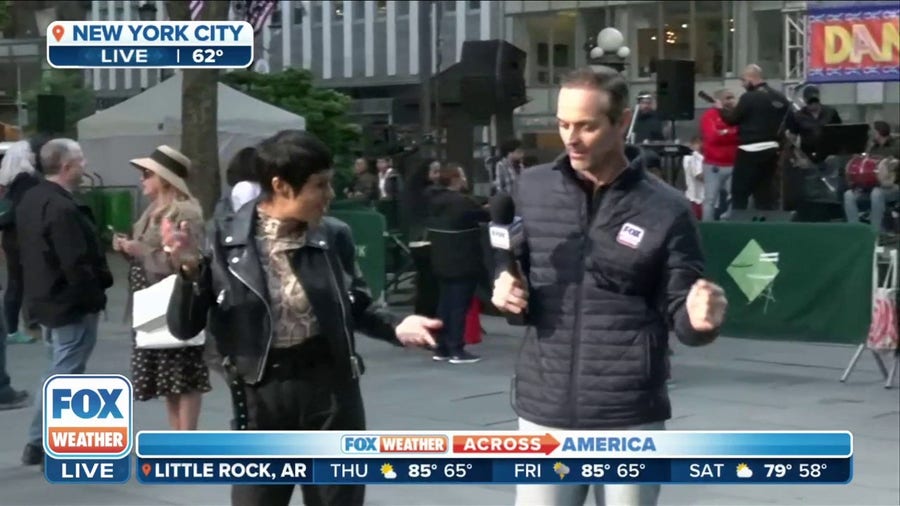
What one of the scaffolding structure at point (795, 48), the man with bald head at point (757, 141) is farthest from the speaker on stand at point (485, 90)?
the scaffolding structure at point (795, 48)

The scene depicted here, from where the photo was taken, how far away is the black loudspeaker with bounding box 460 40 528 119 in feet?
43.0

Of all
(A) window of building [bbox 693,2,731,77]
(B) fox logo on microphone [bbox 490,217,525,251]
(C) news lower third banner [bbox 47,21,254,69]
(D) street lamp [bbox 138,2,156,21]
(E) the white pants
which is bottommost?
(E) the white pants

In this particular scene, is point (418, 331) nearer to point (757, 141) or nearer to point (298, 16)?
point (298, 16)

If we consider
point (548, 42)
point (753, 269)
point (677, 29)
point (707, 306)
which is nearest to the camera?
point (707, 306)

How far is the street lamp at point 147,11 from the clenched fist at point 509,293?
115 cm

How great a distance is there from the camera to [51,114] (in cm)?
435

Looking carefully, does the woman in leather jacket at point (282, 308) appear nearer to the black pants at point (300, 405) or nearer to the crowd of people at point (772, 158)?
the black pants at point (300, 405)

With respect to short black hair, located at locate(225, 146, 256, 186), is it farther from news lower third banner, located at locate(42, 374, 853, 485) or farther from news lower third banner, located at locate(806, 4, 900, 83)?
news lower third banner, located at locate(806, 4, 900, 83)

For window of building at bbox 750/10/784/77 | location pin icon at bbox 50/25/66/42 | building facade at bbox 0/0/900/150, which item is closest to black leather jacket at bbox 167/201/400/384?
location pin icon at bbox 50/25/66/42

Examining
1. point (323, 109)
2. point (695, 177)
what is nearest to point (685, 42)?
point (695, 177)

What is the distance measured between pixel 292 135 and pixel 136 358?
231 centimetres

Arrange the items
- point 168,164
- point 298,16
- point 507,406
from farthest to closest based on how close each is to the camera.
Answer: point 298,16 → point 507,406 → point 168,164

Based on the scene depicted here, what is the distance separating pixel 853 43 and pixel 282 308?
602 inches

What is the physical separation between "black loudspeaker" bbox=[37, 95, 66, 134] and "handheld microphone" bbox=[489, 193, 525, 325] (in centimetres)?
122
